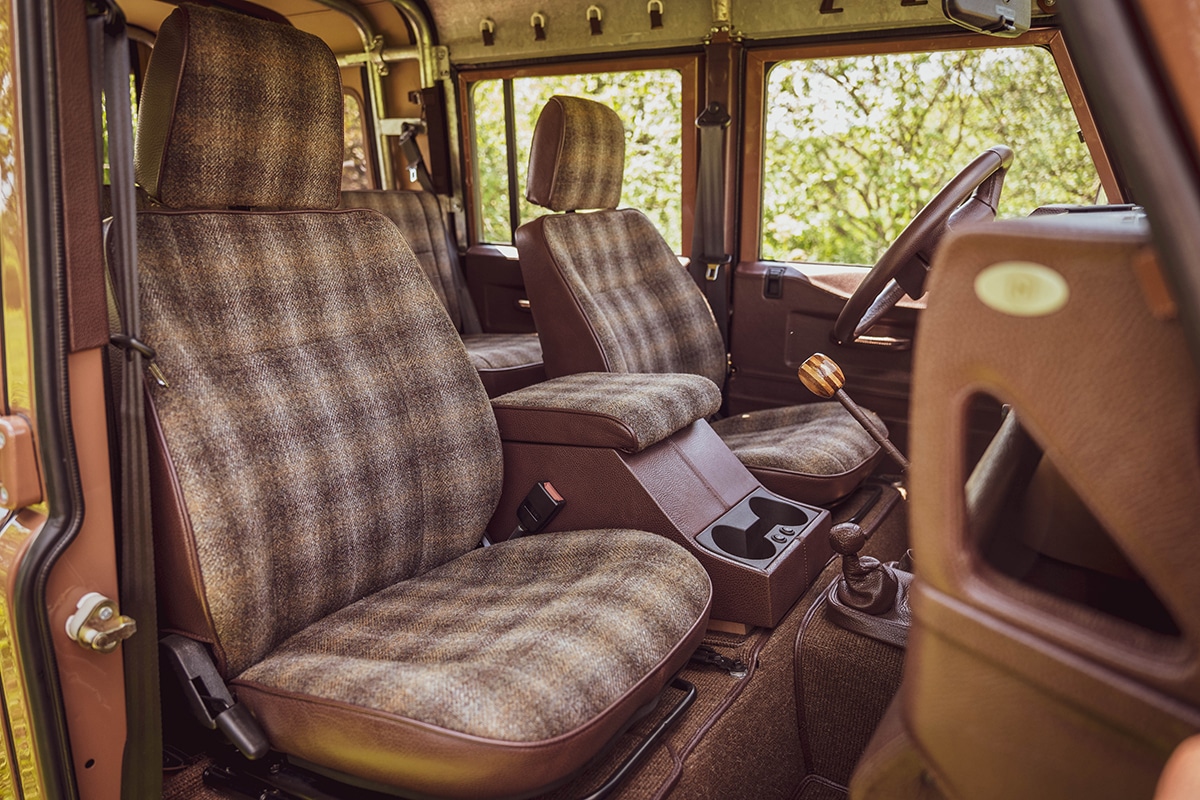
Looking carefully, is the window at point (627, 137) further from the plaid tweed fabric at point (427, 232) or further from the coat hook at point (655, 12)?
the plaid tweed fabric at point (427, 232)

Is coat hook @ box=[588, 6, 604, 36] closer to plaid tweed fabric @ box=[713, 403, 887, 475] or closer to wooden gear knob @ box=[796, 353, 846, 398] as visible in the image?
plaid tweed fabric @ box=[713, 403, 887, 475]

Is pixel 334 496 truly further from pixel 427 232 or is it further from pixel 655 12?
pixel 427 232

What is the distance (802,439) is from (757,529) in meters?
0.51

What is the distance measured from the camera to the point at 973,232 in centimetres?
66

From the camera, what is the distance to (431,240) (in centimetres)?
Result: 379

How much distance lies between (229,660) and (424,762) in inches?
14.3

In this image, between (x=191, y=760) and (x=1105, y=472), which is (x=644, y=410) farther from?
(x=1105, y=472)

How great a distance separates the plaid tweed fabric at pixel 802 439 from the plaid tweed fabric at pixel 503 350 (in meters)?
0.75

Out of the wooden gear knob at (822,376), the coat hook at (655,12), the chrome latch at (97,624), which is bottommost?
the chrome latch at (97,624)

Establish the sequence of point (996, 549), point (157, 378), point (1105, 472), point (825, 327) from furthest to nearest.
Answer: point (825, 327)
point (157, 378)
point (996, 549)
point (1105, 472)

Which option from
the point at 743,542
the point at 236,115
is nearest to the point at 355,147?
the point at 236,115

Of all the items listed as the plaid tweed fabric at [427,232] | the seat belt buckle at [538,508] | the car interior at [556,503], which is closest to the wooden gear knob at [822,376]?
the car interior at [556,503]

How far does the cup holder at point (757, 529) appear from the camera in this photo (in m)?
1.80

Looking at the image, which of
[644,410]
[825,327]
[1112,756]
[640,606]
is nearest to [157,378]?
[640,606]
